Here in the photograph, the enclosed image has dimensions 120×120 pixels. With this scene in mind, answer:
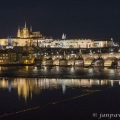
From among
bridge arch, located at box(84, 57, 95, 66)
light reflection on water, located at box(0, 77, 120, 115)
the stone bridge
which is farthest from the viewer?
bridge arch, located at box(84, 57, 95, 66)

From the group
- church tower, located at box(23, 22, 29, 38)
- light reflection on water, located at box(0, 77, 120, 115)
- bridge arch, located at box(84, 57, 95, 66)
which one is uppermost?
church tower, located at box(23, 22, 29, 38)

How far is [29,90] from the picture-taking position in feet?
97.0

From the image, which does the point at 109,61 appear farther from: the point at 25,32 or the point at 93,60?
the point at 25,32

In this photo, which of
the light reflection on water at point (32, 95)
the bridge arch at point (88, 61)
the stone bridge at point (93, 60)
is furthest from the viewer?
the bridge arch at point (88, 61)

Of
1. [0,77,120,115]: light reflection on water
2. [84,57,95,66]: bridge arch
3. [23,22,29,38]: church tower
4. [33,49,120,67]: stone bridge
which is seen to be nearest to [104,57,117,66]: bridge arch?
[33,49,120,67]: stone bridge

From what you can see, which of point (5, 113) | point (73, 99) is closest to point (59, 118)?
point (5, 113)

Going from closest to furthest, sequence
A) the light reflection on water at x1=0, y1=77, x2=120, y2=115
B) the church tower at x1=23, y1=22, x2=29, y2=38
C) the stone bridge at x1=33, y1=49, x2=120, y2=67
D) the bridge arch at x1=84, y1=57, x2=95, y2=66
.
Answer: the light reflection on water at x1=0, y1=77, x2=120, y2=115 → the stone bridge at x1=33, y1=49, x2=120, y2=67 → the bridge arch at x1=84, y1=57, x2=95, y2=66 → the church tower at x1=23, y1=22, x2=29, y2=38

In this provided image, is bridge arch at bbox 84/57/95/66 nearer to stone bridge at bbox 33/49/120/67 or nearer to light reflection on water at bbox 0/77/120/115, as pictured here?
stone bridge at bbox 33/49/120/67

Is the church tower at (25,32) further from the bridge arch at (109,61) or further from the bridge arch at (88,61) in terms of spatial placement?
the bridge arch at (109,61)

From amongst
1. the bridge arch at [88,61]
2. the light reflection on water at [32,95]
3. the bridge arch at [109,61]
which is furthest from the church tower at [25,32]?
the light reflection on water at [32,95]

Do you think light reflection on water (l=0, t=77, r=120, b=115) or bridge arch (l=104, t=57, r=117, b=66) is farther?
bridge arch (l=104, t=57, r=117, b=66)

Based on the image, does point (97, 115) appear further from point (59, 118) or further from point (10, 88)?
point (10, 88)

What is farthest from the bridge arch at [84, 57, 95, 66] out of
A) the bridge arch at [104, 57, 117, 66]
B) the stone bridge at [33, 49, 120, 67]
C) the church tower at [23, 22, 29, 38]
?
A: the church tower at [23, 22, 29, 38]

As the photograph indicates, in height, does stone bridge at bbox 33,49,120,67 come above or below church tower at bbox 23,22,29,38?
below
